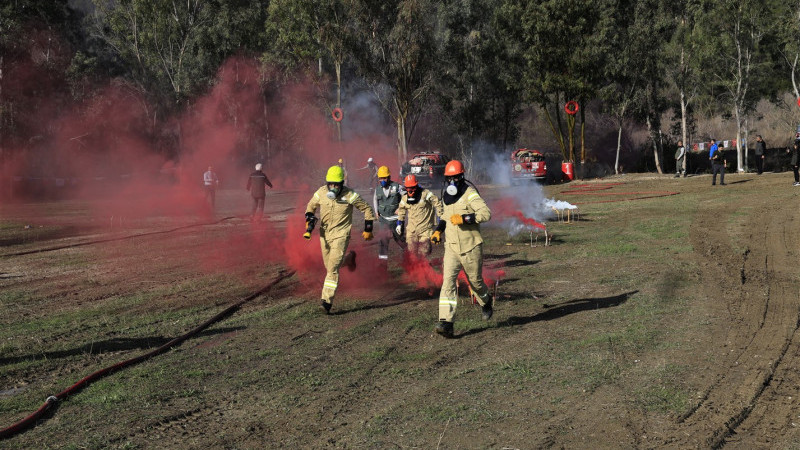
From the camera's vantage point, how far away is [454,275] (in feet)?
30.3

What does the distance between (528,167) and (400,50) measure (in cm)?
1357

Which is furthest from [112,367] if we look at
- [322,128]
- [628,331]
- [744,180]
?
[322,128]

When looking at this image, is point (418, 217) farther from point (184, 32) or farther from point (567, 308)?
point (184, 32)

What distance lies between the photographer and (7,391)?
7.44 metres

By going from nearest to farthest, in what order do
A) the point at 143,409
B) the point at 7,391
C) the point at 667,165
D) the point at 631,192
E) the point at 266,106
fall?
the point at 143,409 < the point at 7,391 < the point at 631,192 < the point at 667,165 < the point at 266,106

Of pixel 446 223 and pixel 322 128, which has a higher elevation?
pixel 322 128

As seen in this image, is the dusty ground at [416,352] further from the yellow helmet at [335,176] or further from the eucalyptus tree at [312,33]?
the eucalyptus tree at [312,33]

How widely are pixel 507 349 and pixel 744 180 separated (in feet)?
94.3

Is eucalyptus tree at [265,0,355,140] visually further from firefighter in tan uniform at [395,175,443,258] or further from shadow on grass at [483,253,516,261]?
firefighter in tan uniform at [395,175,443,258]

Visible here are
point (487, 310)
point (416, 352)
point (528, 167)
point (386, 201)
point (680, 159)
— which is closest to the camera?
point (416, 352)

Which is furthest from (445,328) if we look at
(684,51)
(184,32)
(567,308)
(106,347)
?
(184,32)

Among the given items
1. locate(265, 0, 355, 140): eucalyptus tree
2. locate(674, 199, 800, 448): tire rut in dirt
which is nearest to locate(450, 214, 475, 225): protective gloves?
locate(674, 199, 800, 448): tire rut in dirt

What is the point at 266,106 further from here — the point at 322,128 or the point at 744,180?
the point at 744,180

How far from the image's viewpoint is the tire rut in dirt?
6.15 m
